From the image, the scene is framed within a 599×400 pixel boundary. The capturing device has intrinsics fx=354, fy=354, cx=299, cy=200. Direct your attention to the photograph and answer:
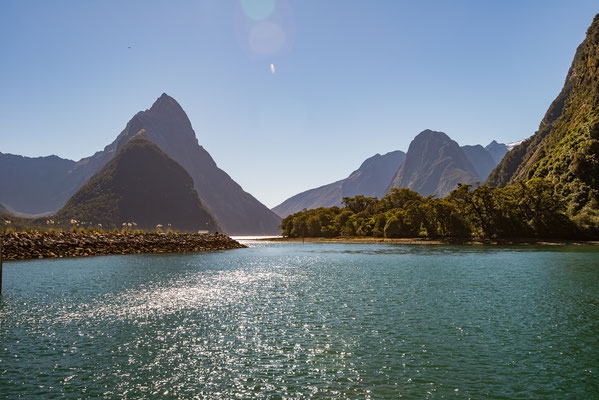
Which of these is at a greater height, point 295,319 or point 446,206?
point 446,206

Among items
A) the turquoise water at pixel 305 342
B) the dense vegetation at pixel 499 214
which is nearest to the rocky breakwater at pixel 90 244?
the turquoise water at pixel 305 342

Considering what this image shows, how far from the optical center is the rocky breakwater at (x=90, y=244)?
75375mm

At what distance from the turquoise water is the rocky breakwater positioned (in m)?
48.1

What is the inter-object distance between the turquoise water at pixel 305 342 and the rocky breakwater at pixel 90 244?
158 ft

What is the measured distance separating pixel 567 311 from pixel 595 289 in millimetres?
12288

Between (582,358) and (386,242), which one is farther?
(386,242)

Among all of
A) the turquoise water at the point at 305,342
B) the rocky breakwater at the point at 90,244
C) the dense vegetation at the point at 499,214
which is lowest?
the turquoise water at the point at 305,342

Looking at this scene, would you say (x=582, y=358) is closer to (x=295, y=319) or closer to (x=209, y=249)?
(x=295, y=319)

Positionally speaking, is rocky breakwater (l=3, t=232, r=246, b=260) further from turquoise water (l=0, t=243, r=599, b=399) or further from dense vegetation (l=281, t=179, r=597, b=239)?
dense vegetation (l=281, t=179, r=597, b=239)

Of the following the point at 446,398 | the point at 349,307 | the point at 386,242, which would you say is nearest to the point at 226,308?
the point at 349,307

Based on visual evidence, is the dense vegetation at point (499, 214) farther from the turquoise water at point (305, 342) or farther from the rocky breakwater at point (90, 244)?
the turquoise water at point (305, 342)

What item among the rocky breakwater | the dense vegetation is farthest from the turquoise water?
the dense vegetation

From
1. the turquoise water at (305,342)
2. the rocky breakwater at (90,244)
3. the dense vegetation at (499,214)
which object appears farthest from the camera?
the dense vegetation at (499,214)

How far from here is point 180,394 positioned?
41.0 ft
